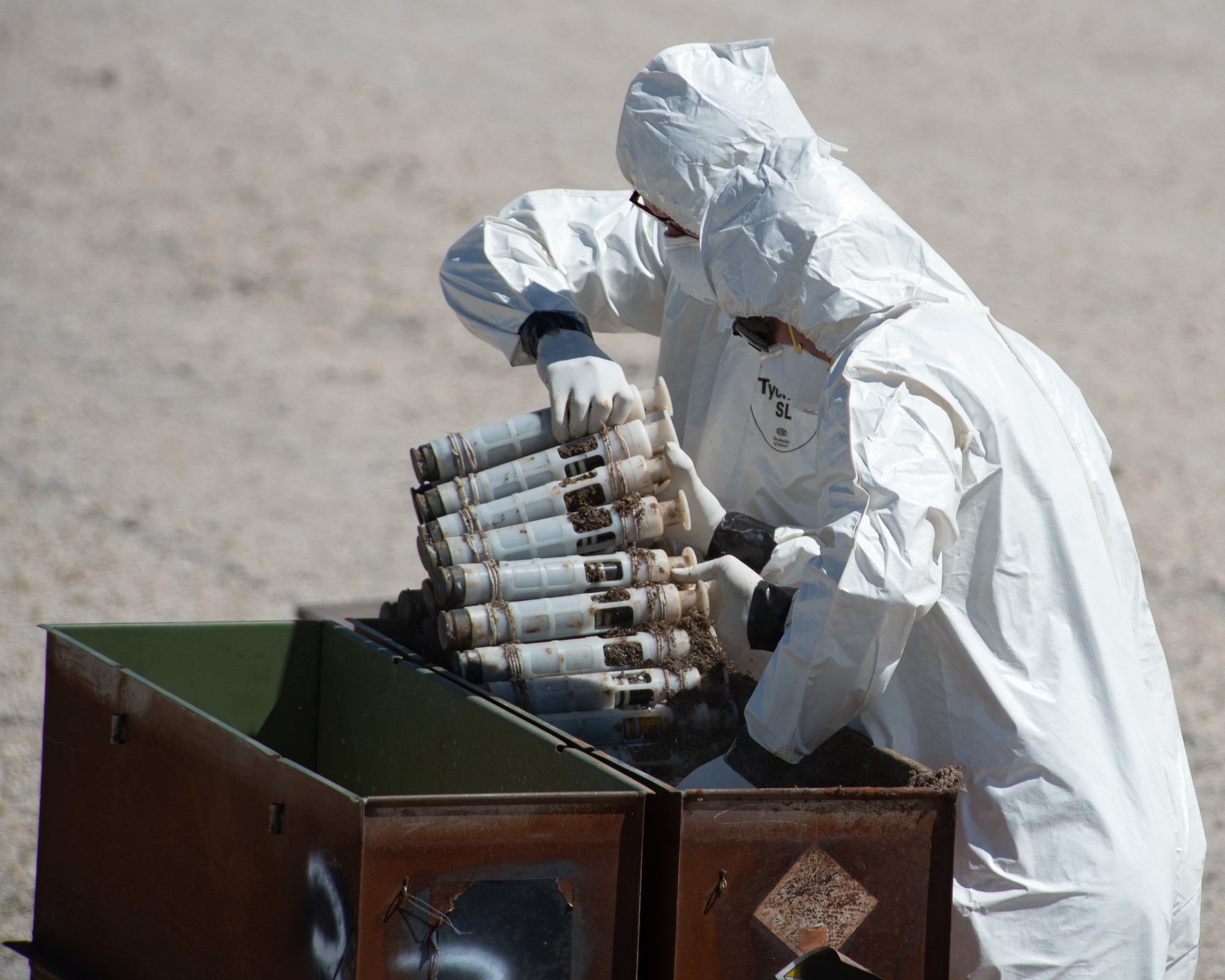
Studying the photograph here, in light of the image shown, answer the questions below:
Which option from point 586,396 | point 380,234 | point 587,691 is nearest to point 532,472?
point 586,396

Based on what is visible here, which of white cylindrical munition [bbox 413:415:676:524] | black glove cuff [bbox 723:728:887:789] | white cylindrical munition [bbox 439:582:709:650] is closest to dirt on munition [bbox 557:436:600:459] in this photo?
white cylindrical munition [bbox 413:415:676:524]

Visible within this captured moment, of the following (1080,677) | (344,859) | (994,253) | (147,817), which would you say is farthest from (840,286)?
(994,253)

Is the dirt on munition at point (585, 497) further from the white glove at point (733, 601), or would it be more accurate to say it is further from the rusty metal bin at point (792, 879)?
the rusty metal bin at point (792, 879)

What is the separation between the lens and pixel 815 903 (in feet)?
5.17

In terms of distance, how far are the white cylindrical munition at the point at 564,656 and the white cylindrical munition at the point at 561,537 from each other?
15 cm

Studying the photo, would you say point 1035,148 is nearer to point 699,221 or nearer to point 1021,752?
point 699,221

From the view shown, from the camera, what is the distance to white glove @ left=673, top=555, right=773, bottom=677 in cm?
198

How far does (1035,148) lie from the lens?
8953mm

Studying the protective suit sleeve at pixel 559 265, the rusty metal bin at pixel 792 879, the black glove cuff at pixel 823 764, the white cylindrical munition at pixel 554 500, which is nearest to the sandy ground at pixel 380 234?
the protective suit sleeve at pixel 559 265

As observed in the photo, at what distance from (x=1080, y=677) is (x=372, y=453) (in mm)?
5422

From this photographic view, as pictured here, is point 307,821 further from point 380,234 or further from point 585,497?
point 380,234

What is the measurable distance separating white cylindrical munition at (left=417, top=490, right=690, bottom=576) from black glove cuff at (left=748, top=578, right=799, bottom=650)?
11.4 inches

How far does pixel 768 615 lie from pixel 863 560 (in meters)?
0.33

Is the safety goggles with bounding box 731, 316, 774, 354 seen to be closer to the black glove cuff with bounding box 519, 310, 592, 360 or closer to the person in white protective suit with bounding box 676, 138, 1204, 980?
the person in white protective suit with bounding box 676, 138, 1204, 980
